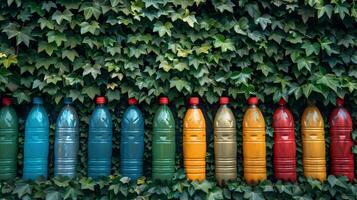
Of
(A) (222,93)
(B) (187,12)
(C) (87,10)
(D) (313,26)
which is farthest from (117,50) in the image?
(D) (313,26)

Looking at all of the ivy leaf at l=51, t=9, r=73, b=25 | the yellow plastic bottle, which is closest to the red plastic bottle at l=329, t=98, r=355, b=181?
the yellow plastic bottle

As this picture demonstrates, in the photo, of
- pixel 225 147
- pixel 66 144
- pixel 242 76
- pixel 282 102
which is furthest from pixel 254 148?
pixel 66 144

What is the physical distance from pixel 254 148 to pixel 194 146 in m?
0.52

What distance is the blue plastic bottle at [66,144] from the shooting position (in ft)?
11.4

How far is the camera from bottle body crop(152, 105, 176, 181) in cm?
348

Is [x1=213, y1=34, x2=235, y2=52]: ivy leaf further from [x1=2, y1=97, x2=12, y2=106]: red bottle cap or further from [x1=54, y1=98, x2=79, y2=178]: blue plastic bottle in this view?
[x1=2, y1=97, x2=12, y2=106]: red bottle cap

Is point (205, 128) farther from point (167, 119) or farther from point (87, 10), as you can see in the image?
point (87, 10)

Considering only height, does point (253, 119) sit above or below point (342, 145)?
above

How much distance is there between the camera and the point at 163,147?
349 centimetres

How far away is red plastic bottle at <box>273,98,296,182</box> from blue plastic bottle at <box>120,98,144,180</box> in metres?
1.19

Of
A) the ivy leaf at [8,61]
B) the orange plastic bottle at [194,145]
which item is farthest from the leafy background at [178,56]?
the orange plastic bottle at [194,145]

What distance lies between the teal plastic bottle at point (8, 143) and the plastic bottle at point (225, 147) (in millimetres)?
1748

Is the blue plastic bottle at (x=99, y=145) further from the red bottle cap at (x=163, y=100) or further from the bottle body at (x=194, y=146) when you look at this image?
the bottle body at (x=194, y=146)

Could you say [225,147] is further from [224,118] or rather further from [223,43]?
[223,43]
